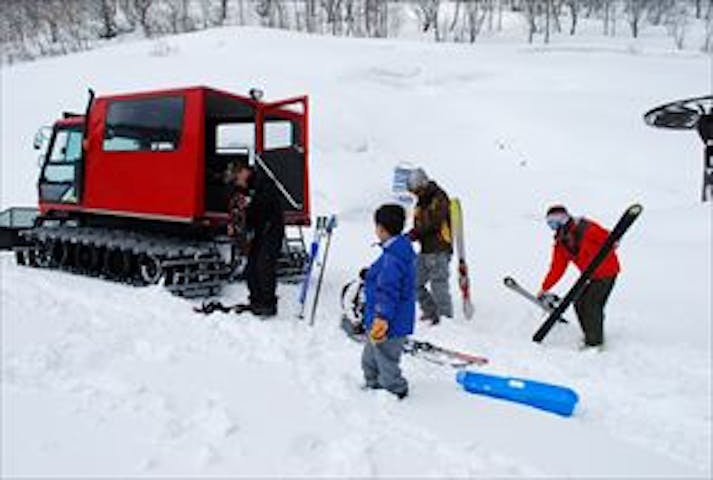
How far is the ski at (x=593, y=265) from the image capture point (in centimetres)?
702

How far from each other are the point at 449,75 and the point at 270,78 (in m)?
6.50

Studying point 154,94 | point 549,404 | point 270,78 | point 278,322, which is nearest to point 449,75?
point 270,78

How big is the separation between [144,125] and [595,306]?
5834 mm

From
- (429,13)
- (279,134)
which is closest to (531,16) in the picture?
(429,13)

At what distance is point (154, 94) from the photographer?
9406 mm

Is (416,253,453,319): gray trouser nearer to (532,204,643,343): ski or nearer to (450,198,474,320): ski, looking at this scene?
(450,198,474,320): ski

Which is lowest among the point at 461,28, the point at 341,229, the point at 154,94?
the point at 341,229

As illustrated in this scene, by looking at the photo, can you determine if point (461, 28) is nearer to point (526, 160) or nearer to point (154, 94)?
point (526, 160)

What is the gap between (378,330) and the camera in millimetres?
5457

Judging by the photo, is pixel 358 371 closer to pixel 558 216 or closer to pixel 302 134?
pixel 558 216

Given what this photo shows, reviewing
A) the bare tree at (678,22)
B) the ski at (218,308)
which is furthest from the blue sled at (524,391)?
the bare tree at (678,22)

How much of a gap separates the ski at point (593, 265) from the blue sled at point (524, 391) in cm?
172

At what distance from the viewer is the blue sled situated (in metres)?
5.58

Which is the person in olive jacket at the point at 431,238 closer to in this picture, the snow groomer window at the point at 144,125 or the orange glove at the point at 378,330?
the orange glove at the point at 378,330
